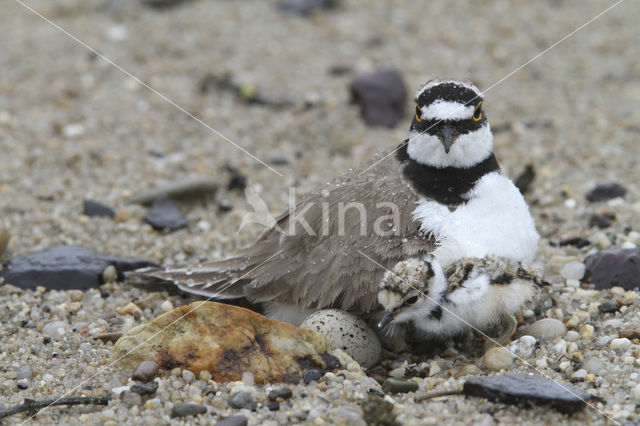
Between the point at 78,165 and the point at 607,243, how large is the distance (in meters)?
4.60

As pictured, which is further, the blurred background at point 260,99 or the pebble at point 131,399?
the blurred background at point 260,99

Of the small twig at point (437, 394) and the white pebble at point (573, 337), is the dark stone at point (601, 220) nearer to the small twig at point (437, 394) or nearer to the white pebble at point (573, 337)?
the white pebble at point (573, 337)

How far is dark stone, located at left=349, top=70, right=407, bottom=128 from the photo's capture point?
7438mm

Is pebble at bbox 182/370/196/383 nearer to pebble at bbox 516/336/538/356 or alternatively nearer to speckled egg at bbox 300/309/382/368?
speckled egg at bbox 300/309/382/368

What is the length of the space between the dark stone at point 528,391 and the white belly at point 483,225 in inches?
32.1

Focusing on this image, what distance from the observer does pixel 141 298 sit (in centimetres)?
495

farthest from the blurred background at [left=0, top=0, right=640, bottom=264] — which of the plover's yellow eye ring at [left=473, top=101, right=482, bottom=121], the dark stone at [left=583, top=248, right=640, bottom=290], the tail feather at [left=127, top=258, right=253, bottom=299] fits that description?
the plover's yellow eye ring at [left=473, top=101, right=482, bottom=121]

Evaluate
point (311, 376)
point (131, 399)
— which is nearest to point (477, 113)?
point (311, 376)

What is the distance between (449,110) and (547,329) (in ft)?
4.59

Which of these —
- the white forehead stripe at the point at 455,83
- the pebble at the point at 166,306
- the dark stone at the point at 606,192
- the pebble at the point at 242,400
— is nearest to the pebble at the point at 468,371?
the pebble at the point at 242,400

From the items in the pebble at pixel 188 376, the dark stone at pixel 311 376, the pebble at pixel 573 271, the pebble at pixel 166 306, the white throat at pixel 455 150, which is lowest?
the pebble at pixel 188 376

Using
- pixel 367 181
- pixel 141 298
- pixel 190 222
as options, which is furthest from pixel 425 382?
pixel 190 222

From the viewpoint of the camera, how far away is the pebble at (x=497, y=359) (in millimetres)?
3959

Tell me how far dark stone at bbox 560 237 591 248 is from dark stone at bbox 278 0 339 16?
539 cm
